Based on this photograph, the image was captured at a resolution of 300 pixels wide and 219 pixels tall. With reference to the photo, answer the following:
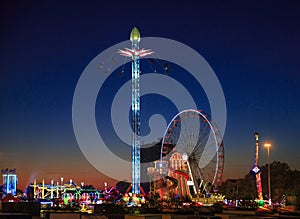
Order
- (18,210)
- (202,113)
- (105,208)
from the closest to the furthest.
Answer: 1. (18,210)
2. (105,208)
3. (202,113)

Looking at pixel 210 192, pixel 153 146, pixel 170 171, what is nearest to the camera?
pixel 210 192

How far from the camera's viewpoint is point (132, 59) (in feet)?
208

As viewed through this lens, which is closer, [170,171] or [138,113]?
[138,113]

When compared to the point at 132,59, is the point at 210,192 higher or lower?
lower

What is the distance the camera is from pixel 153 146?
168 m

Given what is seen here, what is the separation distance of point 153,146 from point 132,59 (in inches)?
4189

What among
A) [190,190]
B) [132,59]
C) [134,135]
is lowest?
[190,190]

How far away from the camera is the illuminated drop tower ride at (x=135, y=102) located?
59.0 metres

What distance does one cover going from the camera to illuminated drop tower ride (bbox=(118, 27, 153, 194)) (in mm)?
58969

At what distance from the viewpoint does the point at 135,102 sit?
60562mm

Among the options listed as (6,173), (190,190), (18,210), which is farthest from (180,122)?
(6,173)

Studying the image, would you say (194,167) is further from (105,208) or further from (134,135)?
(105,208)

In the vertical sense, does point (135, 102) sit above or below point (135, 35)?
below

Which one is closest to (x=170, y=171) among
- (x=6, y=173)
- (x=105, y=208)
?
(x=105, y=208)
